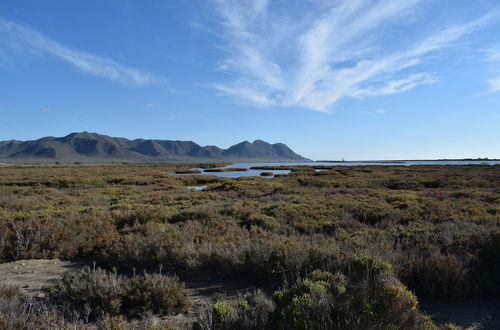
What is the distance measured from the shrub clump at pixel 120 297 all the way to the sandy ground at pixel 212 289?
0.46 m

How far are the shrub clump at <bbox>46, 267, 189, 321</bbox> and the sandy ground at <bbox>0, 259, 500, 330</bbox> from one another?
46 centimetres

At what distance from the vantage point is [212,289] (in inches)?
217

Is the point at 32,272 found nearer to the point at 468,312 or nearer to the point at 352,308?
the point at 352,308

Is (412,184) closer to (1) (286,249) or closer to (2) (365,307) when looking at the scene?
(1) (286,249)

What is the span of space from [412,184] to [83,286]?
2945cm

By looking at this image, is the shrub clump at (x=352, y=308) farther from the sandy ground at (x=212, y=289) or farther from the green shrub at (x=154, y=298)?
the green shrub at (x=154, y=298)

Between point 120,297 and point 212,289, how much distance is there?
5.46ft

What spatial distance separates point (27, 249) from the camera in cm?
779

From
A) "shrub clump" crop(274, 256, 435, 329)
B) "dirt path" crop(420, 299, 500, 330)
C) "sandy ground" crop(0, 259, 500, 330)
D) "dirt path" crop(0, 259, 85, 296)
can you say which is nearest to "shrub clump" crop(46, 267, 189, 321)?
"sandy ground" crop(0, 259, 500, 330)

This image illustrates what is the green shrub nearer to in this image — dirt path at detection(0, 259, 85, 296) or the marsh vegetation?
the marsh vegetation

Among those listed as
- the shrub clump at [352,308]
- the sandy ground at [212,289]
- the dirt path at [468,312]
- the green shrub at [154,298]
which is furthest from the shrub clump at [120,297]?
the dirt path at [468,312]

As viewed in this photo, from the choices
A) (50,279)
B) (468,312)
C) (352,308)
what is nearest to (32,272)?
(50,279)

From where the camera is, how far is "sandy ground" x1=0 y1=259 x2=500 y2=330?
14.1ft

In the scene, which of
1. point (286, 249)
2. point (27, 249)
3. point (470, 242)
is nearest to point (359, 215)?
point (470, 242)
